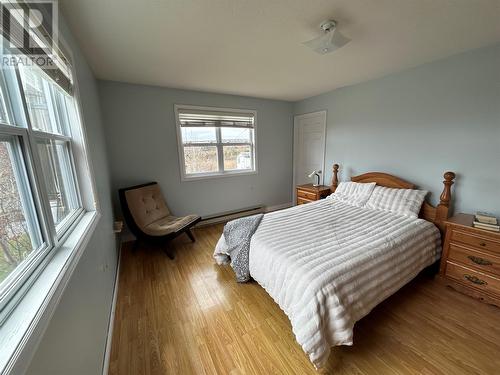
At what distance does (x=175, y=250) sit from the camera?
2.81 m

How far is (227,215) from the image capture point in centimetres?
387

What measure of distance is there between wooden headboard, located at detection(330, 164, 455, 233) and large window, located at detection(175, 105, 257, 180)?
2.02 m

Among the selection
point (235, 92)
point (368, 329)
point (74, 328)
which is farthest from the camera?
point (235, 92)

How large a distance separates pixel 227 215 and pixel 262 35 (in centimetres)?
288

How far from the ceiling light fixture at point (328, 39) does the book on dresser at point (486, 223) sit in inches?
78.0

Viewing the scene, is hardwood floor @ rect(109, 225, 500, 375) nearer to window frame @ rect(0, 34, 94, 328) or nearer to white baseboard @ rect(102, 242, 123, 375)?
white baseboard @ rect(102, 242, 123, 375)

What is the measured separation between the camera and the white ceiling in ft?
4.40

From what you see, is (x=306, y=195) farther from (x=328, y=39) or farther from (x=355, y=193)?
(x=328, y=39)

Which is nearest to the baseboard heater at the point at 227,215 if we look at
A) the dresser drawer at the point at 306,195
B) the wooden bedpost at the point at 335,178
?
the dresser drawer at the point at 306,195

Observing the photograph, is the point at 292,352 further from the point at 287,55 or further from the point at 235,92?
the point at 235,92

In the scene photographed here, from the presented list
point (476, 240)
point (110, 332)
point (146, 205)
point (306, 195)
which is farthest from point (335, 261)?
→ point (146, 205)

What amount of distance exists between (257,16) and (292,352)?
7.71 ft

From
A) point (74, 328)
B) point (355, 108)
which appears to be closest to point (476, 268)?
point (355, 108)

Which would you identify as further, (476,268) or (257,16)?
(476,268)
